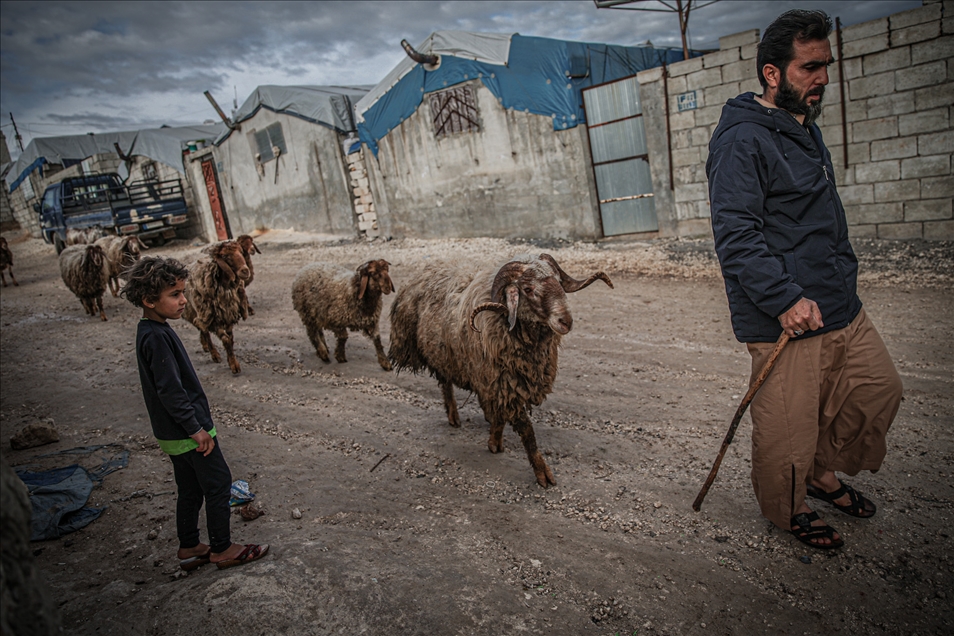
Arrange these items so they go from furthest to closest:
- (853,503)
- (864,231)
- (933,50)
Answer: (864,231), (933,50), (853,503)

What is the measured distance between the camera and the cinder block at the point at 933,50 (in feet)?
24.7

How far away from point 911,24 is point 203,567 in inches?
419

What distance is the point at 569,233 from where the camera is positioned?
12.8 meters

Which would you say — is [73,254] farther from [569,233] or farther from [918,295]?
[918,295]

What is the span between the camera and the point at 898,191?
27.6 ft

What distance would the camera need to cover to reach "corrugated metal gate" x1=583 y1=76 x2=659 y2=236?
1138 centimetres

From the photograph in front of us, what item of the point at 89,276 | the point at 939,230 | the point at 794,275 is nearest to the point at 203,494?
the point at 794,275

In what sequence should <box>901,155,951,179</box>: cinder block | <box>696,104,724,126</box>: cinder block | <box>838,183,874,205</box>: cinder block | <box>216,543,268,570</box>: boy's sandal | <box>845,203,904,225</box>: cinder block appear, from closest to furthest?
<box>216,543,268,570</box>: boy's sandal, <box>901,155,951,179</box>: cinder block, <box>845,203,904,225</box>: cinder block, <box>838,183,874,205</box>: cinder block, <box>696,104,724,126</box>: cinder block

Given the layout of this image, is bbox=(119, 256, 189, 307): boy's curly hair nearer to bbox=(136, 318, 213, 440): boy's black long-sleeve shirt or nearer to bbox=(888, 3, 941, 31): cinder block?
bbox=(136, 318, 213, 440): boy's black long-sleeve shirt

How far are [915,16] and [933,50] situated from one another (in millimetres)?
546

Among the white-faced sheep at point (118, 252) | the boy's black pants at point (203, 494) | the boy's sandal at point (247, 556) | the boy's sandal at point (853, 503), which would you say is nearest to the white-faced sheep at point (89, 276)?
the white-faced sheep at point (118, 252)

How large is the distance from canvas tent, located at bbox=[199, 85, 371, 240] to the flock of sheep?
35.0 ft

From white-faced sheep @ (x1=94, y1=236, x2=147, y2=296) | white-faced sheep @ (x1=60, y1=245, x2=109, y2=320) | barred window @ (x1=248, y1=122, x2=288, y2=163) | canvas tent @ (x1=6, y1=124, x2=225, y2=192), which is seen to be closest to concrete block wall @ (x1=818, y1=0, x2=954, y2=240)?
white-faced sheep @ (x1=60, y1=245, x2=109, y2=320)

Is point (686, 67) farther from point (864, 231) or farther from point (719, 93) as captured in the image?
point (864, 231)
